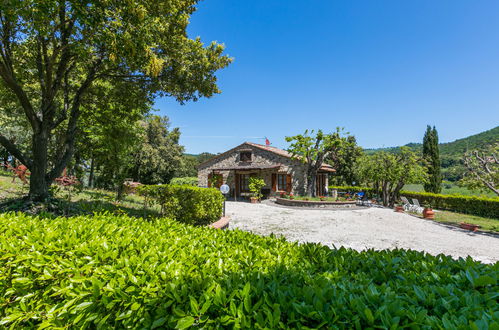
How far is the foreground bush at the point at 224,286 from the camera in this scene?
1.26m

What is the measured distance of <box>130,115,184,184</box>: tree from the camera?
26494 millimetres

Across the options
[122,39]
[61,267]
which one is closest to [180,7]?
[122,39]

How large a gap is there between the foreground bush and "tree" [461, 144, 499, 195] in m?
13.0

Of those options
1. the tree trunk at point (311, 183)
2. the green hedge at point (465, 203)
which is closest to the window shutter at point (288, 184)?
the tree trunk at point (311, 183)

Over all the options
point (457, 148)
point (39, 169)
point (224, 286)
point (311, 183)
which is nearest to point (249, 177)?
point (311, 183)

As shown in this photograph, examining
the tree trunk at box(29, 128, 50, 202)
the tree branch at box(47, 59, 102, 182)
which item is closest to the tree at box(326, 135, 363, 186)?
the tree branch at box(47, 59, 102, 182)

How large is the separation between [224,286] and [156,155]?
92.0 feet

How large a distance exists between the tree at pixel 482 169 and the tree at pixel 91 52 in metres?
13.0

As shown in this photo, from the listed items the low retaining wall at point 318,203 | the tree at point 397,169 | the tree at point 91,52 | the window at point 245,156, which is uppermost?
the tree at point 91,52

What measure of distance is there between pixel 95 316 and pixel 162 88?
26.5 feet

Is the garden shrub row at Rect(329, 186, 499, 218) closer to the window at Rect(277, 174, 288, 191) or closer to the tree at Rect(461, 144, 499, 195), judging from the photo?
the tree at Rect(461, 144, 499, 195)

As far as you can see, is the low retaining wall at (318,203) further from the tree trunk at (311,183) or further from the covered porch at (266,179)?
the covered porch at (266,179)

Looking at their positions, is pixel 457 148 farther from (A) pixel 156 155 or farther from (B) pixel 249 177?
(A) pixel 156 155

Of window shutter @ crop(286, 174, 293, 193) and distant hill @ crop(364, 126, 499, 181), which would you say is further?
distant hill @ crop(364, 126, 499, 181)
